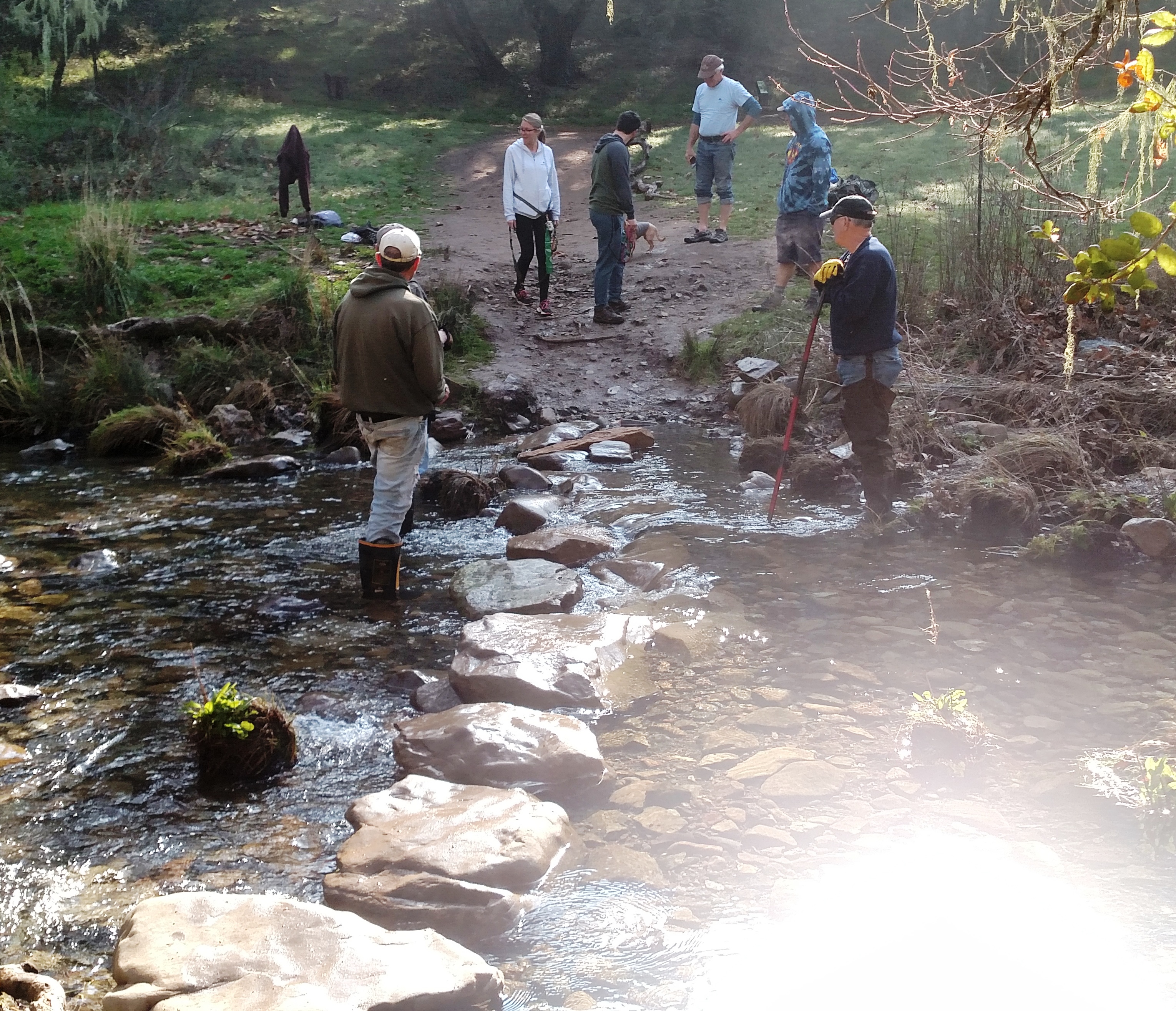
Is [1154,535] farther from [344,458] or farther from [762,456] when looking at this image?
[344,458]

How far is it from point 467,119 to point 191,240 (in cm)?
1209

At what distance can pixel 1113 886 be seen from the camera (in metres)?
3.76

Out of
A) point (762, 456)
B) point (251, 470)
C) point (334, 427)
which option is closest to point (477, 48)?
point (334, 427)

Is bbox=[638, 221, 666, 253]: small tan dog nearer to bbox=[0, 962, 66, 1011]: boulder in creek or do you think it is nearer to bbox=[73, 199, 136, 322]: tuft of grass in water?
bbox=[73, 199, 136, 322]: tuft of grass in water

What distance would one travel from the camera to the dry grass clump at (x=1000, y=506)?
24.6ft

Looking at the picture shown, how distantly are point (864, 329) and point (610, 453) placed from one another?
10.1ft

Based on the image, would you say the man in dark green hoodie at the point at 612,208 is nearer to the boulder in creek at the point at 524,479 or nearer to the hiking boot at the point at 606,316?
the hiking boot at the point at 606,316

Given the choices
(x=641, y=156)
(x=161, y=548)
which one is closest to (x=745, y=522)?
(x=161, y=548)

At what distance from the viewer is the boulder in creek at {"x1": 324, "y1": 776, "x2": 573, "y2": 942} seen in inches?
143

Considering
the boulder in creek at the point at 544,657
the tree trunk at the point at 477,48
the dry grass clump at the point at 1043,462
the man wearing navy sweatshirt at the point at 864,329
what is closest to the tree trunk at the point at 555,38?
the tree trunk at the point at 477,48

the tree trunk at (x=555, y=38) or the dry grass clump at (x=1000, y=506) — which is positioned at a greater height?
the tree trunk at (x=555, y=38)

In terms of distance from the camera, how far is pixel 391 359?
6.17 m

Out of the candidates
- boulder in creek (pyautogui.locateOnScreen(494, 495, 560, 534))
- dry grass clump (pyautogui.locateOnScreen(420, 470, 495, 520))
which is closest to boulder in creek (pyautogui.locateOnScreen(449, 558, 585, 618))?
boulder in creek (pyautogui.locateOnScreen(494, 495, 560, 534))

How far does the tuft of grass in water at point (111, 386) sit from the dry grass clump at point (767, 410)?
18.5ft
